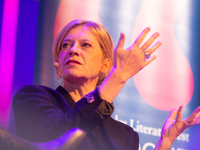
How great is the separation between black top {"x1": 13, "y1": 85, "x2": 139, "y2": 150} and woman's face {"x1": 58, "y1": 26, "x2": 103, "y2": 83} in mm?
101

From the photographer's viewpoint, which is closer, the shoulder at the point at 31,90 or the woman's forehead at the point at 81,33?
the shoulder at the point at 31,90

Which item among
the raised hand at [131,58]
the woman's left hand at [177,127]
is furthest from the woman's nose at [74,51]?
the woman's left hand at [177,127]

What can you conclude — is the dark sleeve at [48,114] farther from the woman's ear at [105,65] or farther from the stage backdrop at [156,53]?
the stage backdrop at [156,53]

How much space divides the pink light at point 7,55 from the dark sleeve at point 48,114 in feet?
1.14

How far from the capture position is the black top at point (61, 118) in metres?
0.72

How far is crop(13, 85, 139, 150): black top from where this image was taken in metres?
0.72

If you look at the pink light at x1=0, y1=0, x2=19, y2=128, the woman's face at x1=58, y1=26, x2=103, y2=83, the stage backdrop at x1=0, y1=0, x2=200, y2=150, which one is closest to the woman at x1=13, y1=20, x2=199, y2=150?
the woman's face at x1=58, y1=26, x2=103, y2=83

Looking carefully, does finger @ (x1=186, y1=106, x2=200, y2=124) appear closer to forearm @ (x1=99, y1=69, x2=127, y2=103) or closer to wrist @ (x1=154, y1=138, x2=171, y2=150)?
wrist @ (x1=154, y1=138, x2=171, y2=150)

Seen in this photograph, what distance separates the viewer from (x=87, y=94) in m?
0.75

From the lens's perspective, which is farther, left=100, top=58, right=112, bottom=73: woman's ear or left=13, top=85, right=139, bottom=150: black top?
left=100, top=58, right=112, bottom=73: woman's ear

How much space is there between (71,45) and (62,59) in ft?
0.25

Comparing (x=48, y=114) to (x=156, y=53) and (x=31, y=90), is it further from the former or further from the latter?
(x=156, y=53)

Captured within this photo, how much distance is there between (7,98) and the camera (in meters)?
1.20

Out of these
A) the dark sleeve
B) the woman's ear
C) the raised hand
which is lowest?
the dark sleeve
